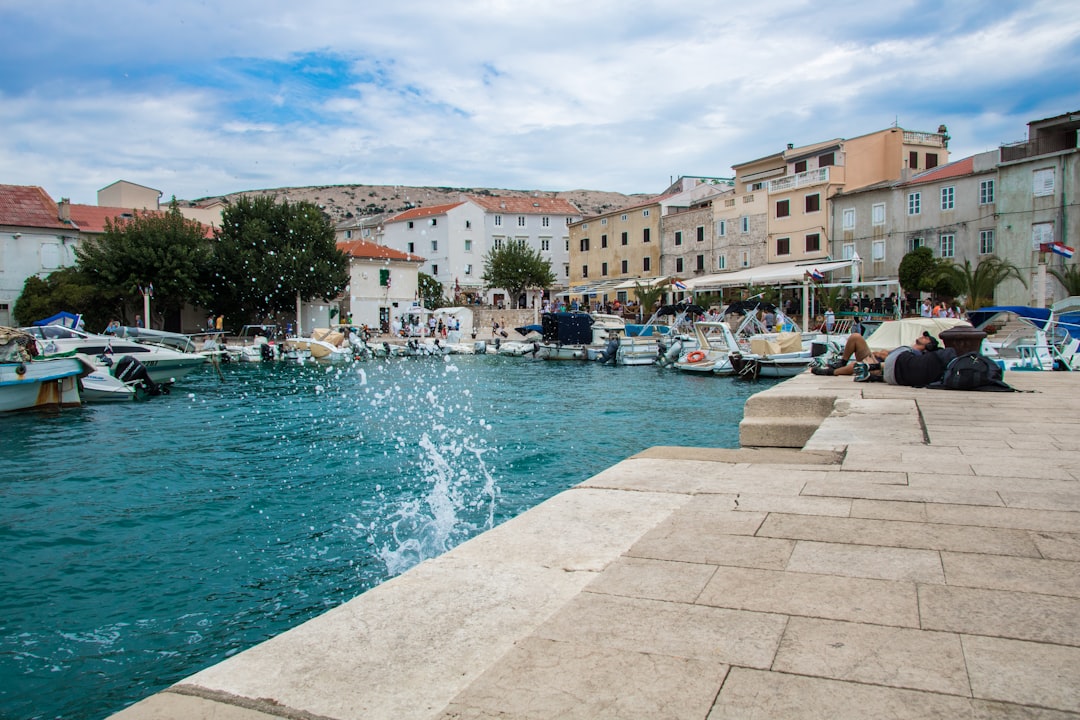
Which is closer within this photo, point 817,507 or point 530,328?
point 817,507

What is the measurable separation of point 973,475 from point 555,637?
13.1 feet

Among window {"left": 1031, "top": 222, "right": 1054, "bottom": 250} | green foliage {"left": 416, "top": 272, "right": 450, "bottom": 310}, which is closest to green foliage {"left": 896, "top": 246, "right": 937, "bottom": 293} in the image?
window {"left": 1031, "top": 222, "right": 1054, "bottom": 250}

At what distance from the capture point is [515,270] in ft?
210

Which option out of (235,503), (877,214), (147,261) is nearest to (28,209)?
(147,261)

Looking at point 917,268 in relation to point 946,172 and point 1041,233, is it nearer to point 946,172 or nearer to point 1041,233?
point 1041,233

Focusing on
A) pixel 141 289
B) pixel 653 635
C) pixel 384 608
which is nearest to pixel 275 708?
pixel 384 608

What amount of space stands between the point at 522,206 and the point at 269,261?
34309mm

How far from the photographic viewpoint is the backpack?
35.5 feet

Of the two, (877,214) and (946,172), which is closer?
(946,172)

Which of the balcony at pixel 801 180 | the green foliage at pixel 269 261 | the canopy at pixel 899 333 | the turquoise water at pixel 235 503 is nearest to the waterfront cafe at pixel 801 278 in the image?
the balcony at pixel 801 180

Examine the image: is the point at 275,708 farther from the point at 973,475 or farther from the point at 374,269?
the point at 374,269

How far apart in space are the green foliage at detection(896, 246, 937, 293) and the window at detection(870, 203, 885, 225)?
5494mm

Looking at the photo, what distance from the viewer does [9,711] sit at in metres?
4.56

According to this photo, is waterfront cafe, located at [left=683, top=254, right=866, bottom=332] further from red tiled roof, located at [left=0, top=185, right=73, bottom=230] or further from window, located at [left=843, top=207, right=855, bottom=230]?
red tiled roof, located at [left=0, top=185, right=73, bottom=230]
